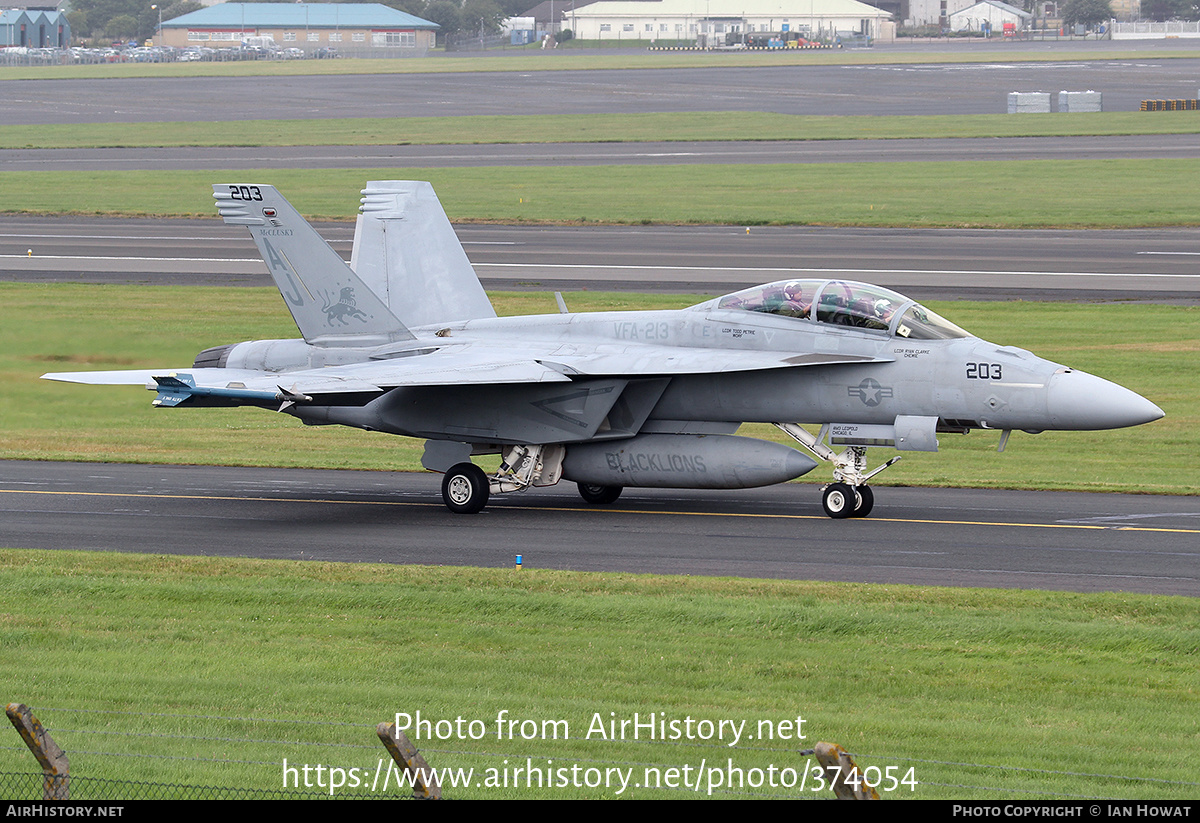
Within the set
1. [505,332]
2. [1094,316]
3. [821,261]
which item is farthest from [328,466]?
[821,261]

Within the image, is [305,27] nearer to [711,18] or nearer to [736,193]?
[711,18]

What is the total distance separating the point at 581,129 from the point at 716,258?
4334cm

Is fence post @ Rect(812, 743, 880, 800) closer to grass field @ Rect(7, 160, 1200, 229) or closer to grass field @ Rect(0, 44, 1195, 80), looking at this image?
grass field @ Rect(7, 160, 1200, 229)

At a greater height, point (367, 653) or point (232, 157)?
point (232, 157)

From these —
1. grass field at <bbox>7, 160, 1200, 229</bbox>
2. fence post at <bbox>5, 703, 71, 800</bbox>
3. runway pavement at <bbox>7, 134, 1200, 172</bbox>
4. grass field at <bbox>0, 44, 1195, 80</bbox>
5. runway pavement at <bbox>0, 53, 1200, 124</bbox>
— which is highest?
grass field at <bbox>0, 44, 1195, 80</bbox>

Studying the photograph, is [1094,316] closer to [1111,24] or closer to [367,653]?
[367,653]

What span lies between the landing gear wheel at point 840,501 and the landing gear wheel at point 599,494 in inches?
144

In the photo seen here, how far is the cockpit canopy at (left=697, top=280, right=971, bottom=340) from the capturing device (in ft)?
66.4

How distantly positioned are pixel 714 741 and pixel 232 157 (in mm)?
71047

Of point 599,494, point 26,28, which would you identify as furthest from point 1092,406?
point 26,28

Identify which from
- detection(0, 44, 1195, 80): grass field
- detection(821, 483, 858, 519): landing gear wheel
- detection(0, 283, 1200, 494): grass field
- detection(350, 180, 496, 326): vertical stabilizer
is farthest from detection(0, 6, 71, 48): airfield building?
detection(821, 483, 858, 519): landing gear wheel

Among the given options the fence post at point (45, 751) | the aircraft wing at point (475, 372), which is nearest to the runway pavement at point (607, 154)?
the aircraft wing at point (475, 372)

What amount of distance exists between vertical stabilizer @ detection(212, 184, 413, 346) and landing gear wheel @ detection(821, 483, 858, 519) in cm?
755

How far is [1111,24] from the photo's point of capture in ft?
606
